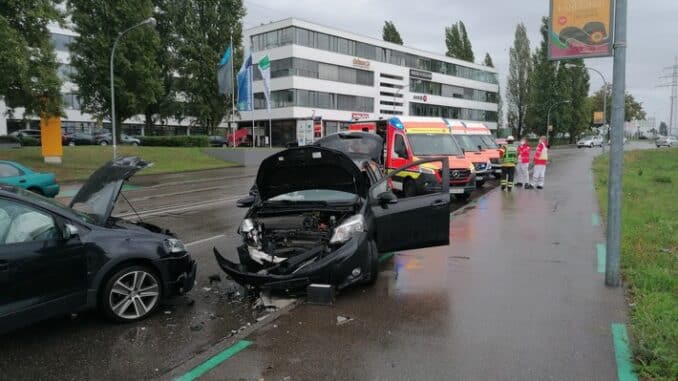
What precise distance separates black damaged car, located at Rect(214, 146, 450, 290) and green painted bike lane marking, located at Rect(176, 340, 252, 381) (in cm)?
99

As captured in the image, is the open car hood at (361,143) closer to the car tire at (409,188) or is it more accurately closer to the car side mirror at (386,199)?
the car tire at (409,188)

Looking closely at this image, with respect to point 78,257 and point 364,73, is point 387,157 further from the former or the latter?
point 364,73

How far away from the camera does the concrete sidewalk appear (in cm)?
407

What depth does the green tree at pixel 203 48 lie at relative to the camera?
44469 millimetres

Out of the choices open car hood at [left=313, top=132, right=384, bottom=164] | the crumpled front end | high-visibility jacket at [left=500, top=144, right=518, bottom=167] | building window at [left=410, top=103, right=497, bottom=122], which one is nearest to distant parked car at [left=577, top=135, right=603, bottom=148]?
building window at [left=410, top=103, right=497, bottom=122]

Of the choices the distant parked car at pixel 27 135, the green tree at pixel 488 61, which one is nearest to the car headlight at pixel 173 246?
the distant parked car at pixel 27 135

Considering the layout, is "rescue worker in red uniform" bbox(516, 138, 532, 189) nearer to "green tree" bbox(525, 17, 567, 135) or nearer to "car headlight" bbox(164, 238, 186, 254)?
"car headlight" bbox(164, 238, 186, 254)

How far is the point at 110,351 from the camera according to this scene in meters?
4.54

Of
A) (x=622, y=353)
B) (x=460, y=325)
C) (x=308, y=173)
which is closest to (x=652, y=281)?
(x=622, y=353)

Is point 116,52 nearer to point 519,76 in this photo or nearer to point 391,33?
point 391,33

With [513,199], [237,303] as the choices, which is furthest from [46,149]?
[237,303]

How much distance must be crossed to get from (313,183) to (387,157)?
8.40 meters

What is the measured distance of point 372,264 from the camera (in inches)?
239

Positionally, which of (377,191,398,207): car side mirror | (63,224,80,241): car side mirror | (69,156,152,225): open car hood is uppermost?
(69,156,152,225): open car hood
